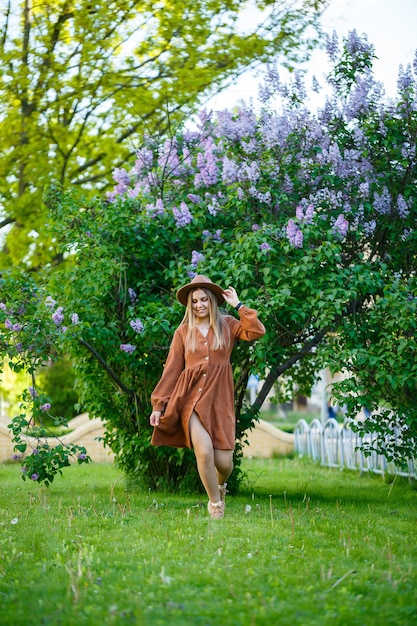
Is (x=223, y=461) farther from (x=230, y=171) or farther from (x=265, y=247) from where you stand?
(x=230, y=171)

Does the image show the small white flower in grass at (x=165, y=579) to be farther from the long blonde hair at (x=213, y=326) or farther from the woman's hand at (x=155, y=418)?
the long blonde hair at (x=213, y=326)

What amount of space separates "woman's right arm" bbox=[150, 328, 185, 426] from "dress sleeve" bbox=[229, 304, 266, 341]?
0.45m

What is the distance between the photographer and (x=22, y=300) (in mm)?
8648

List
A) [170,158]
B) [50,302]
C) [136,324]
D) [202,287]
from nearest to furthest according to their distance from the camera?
[202,287]
[50,302]
[136,324]
[170,158]

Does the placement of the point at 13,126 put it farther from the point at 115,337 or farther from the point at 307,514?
the point at 307,514

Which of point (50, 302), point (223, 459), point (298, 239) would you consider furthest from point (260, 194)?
point (223, 459)

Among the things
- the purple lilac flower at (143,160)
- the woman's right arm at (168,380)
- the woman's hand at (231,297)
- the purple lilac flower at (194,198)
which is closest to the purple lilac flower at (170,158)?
the purple lilac flower at (143,160)

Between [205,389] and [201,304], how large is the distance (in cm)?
66

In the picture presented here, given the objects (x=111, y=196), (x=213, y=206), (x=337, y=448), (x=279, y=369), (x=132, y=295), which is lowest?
(x=337, y=448)

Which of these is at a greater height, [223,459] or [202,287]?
[202,287]

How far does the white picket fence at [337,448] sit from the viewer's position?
12.6 metres

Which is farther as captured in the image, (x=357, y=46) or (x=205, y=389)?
(x=357, y=46)

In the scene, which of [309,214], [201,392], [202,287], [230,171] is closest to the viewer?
[201,392]

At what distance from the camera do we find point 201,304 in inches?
289
